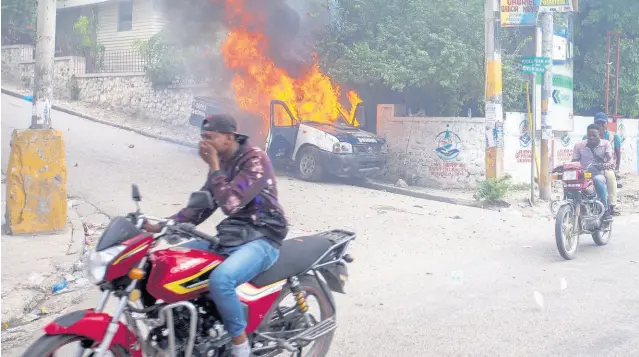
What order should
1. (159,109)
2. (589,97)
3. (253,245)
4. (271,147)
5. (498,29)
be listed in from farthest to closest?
1. (159,109)
2. (589,97)
3. (271,147)
4. (498,29)
5. (253,245)

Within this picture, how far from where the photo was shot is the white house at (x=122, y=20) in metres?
27.2

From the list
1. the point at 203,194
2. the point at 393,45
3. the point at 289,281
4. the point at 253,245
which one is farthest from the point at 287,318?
the point at 393,45

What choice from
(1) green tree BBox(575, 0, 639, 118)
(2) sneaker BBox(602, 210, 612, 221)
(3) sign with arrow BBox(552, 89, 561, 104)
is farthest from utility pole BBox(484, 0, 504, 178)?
(1) green tree BBox(575, 0, 639, 118)

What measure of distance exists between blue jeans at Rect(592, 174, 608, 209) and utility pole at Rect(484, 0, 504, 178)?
400 centimetres

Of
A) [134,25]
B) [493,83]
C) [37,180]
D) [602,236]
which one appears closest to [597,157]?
[602,236]

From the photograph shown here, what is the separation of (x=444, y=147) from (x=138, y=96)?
12.2 metres

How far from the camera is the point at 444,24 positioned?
1588 cm

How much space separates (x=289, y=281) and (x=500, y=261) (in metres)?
4.56

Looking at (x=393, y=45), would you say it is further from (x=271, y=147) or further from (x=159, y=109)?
(x=159, y=109)

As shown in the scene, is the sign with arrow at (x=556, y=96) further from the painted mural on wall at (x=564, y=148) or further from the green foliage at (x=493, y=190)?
the green foliage at (x=493, y=190)

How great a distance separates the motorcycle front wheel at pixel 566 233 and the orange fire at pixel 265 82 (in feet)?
30.8

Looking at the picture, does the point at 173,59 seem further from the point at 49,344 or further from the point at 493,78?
the point at 49,344

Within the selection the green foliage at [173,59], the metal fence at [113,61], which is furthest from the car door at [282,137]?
the metal fence at [113,61]

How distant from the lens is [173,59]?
21.4m
